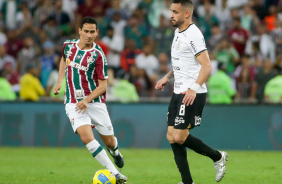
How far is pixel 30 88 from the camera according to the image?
58.7 ft

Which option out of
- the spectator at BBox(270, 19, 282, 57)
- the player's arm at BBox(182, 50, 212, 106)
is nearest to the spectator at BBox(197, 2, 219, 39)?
the spectator at BBox(270, 19, 282, 57)

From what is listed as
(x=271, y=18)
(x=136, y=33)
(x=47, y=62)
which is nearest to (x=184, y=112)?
(x=47, y=62)

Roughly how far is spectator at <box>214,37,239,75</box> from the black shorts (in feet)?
31.3

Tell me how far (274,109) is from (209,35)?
13.3 ft

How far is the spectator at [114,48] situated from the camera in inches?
757

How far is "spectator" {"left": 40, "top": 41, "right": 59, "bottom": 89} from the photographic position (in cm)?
1924

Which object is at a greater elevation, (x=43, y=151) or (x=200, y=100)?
(x=200, y=100)

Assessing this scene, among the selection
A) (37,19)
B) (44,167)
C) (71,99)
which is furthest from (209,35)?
(71,99)

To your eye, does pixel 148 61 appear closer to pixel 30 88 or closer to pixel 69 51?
pixel 30 88

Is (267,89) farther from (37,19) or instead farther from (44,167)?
(37,19)

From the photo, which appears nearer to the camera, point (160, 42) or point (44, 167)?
point (44, 167)

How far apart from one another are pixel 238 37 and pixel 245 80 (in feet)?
7.97

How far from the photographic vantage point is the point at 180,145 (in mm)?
8938

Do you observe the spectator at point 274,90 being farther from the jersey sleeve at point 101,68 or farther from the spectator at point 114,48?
the jersey sleeve at point 101,68
